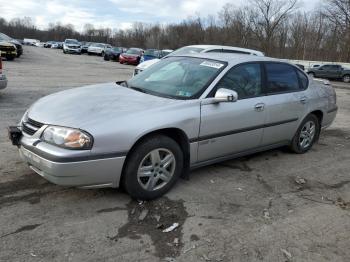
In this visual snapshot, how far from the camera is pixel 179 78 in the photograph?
485cm

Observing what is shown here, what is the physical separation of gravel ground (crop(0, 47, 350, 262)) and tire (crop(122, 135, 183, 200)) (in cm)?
13

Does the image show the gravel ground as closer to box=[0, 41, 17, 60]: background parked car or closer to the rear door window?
the rear door window

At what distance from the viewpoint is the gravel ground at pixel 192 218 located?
127 inches

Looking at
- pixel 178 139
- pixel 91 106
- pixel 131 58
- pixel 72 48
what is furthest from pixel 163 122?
pixel 72 48

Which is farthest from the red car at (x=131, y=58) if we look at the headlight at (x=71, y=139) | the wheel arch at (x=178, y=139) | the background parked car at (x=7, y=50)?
the headlight at (x=71, y=139)

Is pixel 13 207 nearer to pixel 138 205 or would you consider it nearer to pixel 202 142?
pixel 138 205

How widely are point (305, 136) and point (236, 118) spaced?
2.02 meters

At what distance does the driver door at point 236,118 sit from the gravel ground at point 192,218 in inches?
16.3

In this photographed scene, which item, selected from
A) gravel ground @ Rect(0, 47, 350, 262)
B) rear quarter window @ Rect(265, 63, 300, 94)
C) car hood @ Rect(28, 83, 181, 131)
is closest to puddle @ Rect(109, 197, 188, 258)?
gravel ground @ Rect(0, 47, 350, 262)

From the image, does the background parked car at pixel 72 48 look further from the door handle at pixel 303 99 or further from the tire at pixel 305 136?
the door handle at pixel 303 99

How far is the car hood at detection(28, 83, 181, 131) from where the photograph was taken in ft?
12.4

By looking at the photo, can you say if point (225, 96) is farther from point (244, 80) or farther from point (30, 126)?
point (30, 126)

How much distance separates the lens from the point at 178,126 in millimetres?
4160

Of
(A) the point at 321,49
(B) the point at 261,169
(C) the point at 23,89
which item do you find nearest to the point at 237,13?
(A) the point at 321,49
